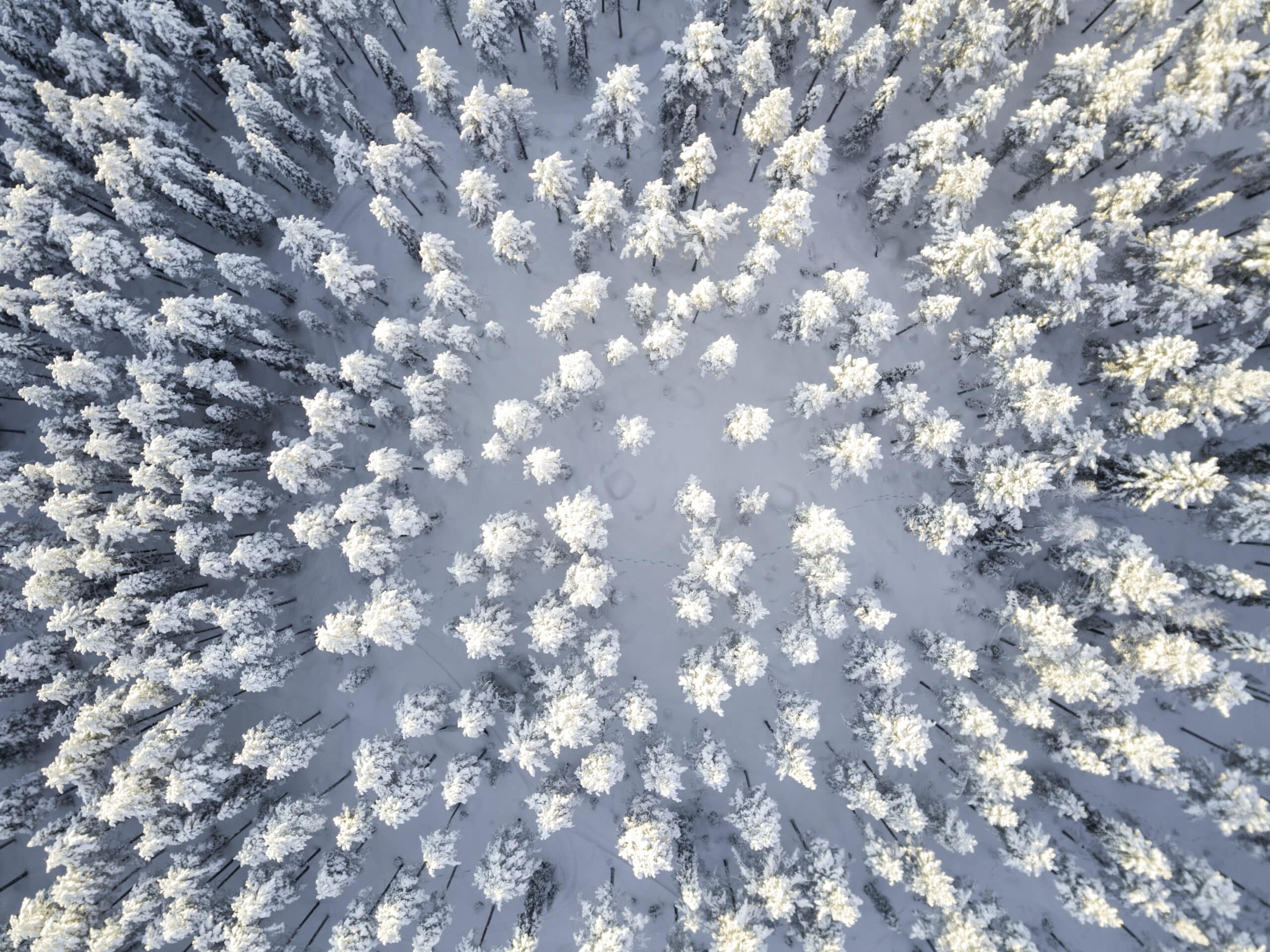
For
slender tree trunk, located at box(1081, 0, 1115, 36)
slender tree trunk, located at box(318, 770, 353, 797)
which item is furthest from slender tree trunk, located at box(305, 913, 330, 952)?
slender tree trunk, located at box(1081, 0, 1115, 36)

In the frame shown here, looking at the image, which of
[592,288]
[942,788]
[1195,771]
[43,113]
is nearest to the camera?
[1195,771]

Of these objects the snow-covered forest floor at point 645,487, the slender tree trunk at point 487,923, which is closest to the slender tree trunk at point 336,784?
the snow-covered forest floor at point 645,487

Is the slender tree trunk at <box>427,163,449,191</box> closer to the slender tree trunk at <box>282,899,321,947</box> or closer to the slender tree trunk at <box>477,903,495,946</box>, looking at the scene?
the slender tree trunk at <box>477,903,495,946</box>

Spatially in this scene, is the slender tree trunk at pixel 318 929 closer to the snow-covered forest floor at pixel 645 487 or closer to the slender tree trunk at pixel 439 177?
the snow-covered forest floor at pixel 645 487

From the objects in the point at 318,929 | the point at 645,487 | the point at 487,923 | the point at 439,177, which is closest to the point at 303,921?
the point at 318,929

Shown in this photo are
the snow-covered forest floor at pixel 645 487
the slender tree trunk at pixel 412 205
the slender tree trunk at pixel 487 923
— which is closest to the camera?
the snow-covered forest floor at pixel 645 487

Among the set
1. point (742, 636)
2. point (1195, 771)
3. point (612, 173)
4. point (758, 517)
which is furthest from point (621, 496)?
point (1195, 771)

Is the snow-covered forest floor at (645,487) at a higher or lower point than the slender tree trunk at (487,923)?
higher

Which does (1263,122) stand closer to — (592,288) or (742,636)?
(592,288)
